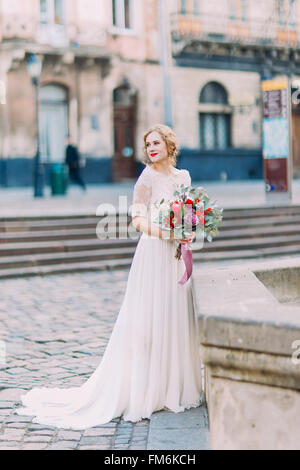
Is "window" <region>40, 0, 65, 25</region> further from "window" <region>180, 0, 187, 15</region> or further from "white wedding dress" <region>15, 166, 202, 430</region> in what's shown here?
"white wedding dress" <region>15, 166, 202, 430</region>

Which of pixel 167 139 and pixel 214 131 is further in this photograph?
pixel 214 131

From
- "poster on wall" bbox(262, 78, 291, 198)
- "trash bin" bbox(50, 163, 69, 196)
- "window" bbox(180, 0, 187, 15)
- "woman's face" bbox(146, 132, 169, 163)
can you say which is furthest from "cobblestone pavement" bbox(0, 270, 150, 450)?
"window" bbox(180, 0, 187, 15)

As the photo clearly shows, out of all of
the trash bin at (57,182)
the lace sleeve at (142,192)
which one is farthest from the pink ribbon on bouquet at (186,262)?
the trash bin at (57,182)

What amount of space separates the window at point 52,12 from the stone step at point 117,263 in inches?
577

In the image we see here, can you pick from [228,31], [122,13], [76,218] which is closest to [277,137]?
[76,218]

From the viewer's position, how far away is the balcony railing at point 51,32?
2305 cm

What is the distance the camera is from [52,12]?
2425 centimetres

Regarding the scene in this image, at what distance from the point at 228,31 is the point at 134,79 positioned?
198 inches

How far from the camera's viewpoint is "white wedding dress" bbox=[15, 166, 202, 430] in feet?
14.3

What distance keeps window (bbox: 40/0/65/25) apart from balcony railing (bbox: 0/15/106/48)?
0.18 meters

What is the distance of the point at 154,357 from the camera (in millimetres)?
4332

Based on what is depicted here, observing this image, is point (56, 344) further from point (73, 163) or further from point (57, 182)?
point (73, 163)

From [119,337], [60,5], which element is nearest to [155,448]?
[119,337]

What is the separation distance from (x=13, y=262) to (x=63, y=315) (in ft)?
10.8
